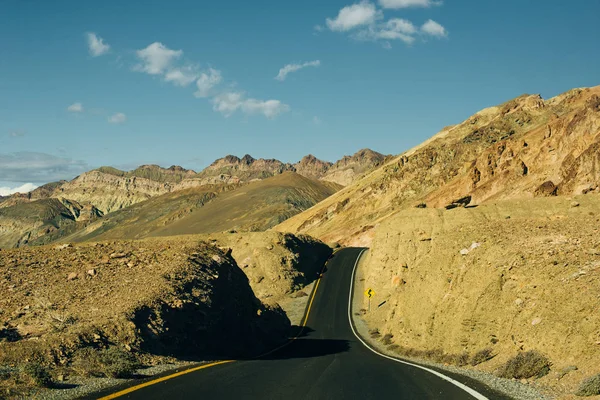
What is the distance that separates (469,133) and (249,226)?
7891 centimetres

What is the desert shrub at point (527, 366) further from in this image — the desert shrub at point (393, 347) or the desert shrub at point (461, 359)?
the desert shrub at point (393, 347)

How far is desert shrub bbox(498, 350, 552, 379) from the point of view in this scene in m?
12.5

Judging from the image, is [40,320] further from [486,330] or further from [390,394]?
[486,330]

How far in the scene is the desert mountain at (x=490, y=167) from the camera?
6938cm

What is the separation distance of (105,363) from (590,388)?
11.0 meters

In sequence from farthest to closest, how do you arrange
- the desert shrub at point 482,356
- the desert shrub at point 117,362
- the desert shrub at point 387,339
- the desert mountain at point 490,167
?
the desert mountain at point 490,167, the desert shrub at point 387,339, the desert shrub at point 482,356, the desert shrub at point 117,362

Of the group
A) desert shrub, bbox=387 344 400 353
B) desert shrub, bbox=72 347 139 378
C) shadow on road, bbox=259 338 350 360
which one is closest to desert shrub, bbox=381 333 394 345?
desert shrub, bbox=387 344 400 353

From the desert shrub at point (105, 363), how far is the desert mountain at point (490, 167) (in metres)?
50.4

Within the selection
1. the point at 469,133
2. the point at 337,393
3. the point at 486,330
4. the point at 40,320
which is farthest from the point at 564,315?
the point at 469,133

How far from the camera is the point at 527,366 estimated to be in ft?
41.9

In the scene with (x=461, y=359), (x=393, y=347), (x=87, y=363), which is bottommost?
(x=393, y=347)

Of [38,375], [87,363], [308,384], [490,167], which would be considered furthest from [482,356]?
[490,167]

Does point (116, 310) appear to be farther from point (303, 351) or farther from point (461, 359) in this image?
point (461, 359)

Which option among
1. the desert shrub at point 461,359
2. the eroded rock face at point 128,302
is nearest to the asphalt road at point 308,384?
the desert shrub at point 461,359
